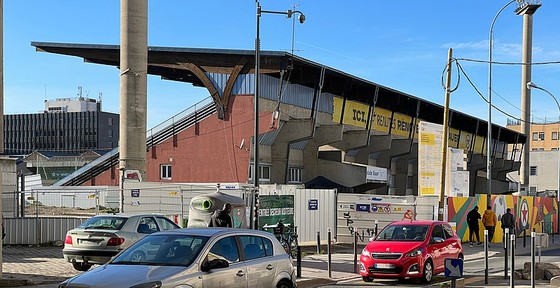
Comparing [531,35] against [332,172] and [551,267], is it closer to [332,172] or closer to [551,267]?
[332,172]

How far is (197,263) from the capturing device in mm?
9109

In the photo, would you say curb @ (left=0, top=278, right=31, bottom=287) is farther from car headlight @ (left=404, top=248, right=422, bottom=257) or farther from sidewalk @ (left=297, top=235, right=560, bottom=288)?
car headlight @ (left=404, top=248, right=422, bottom=257)

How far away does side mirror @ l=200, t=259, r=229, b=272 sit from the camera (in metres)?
9.13

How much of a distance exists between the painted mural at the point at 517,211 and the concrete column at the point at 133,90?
15.2m

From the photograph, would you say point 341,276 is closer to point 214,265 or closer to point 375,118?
point 214,265

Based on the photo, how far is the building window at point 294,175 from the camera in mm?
49844

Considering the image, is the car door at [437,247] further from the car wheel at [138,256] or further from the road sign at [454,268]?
the car wheel at [138,256]

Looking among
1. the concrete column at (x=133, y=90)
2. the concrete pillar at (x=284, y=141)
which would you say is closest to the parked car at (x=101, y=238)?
the concrete column at (x=133, y=90)

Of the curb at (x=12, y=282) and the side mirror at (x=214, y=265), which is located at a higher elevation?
the side mirror at (x=214, y=265)

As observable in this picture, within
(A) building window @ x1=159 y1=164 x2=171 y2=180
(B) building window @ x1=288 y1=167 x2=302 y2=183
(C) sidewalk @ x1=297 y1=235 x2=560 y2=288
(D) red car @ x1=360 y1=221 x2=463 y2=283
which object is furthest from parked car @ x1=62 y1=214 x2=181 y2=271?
(B) building window @ x1=288 y1=167 x2=302 y2=183

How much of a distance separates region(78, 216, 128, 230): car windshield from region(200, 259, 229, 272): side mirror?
8.44 metres

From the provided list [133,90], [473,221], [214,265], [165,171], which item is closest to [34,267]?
[214,265]

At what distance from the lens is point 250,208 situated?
23.7 metres

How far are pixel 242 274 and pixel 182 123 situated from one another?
35496 millimetres
